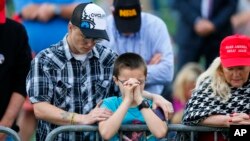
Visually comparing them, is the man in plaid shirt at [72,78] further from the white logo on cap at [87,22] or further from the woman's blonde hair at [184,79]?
the woman's blonde hair at [184,79]

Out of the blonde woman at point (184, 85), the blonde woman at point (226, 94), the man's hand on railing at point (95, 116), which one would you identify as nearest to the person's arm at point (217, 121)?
the blonde woman at point (226, 94)

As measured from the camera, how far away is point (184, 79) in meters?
12.6

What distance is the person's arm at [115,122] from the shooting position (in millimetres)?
9125

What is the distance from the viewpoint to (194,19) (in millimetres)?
13672

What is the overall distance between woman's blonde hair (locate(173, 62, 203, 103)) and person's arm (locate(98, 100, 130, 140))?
3.32m

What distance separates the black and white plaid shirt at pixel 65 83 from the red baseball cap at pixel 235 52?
3.06ft

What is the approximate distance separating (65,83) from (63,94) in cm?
9

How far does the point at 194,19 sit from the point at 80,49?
4270 mm

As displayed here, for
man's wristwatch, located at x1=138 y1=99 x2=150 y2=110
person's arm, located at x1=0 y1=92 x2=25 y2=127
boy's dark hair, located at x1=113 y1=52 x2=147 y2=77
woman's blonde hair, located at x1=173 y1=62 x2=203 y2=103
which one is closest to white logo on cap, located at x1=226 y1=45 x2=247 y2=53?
boy's dark hair, located at x1=113 y1=52 x2=147 y2=77

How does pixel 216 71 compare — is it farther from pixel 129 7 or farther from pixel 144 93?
pixel 129 7

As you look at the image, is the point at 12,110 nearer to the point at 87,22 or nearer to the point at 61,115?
the point at 61,115

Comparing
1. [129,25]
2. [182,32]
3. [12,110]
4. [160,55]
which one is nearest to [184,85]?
[160,55]

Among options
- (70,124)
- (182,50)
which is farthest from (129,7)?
(182,50)

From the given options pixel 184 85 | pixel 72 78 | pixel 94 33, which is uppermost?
pixel 94 33
